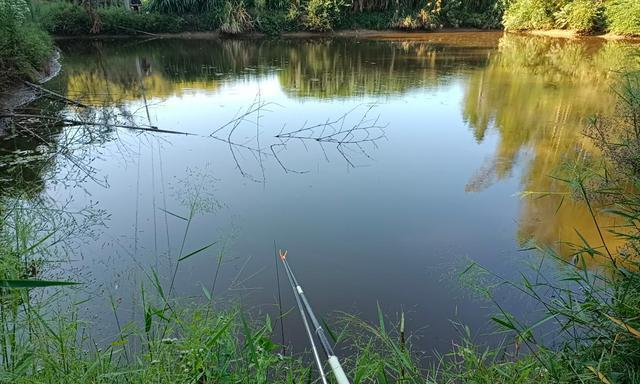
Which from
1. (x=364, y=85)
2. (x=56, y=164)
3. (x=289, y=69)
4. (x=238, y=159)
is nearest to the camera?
(x=56, y=164)

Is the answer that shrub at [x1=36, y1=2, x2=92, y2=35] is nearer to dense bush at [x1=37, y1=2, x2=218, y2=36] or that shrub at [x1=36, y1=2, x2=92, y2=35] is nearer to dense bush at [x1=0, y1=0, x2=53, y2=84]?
dense bush at [x1=37, y1=2, x2=218, y2=36]

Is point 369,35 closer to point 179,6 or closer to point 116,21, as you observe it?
point 179,6

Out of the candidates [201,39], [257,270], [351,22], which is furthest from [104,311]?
[351,22]

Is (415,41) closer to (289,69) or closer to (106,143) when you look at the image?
(289,69)

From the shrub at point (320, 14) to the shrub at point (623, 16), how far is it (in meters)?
9.10

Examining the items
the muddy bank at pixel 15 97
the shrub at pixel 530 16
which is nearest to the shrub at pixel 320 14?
the shrub at pixel 530 16

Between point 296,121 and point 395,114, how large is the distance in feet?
4.90

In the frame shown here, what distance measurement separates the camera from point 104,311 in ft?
8.45

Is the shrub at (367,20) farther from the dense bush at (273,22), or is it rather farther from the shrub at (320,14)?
the dense bush at (273,22)

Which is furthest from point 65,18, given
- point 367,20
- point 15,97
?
point 367,20

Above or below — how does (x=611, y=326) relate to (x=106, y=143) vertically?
above

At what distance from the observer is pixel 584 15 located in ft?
50.5

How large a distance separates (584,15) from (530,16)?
2038mm

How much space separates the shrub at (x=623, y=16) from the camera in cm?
1370
